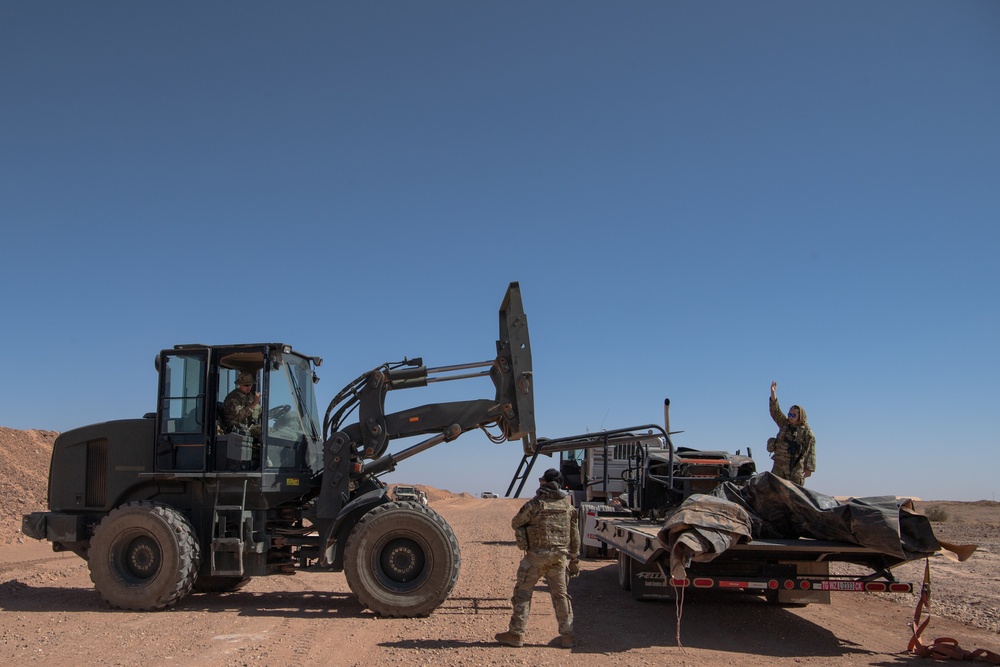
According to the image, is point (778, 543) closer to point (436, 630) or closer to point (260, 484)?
point (436, 630)

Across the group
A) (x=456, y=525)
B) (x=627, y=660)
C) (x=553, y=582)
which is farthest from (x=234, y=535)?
(x=456, y=525)

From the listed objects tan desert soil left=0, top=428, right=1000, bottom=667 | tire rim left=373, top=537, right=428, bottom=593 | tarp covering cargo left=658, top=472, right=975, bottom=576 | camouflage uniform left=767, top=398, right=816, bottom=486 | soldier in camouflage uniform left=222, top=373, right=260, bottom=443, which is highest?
soldier in camouflage uniform left=222, top=373, right=260, bottom=443

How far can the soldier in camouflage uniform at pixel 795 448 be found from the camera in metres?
11.3

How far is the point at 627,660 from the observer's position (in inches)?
281

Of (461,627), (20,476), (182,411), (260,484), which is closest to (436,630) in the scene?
(461,627)

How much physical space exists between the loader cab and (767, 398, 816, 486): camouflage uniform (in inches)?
262

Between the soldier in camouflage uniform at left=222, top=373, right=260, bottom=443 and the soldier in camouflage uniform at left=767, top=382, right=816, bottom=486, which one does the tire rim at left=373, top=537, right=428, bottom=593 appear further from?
the soldier in camouflage uniform at left=767, top=382, right=816, bottom=486

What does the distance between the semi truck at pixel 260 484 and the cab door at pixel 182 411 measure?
0.05ft

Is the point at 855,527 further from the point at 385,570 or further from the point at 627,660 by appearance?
the point at 385,570

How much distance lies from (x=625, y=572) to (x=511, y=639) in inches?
156

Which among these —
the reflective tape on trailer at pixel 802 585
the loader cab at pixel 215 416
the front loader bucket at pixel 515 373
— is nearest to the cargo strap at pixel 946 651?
the reflective tape on trailer at pixel 802 585

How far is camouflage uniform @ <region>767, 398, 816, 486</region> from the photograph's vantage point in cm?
1132

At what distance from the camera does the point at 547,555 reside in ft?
25.6

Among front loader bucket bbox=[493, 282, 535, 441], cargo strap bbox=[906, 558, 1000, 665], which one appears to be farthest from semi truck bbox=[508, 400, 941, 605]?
front loader bucket bbox=[493, 282, 535, 441]
